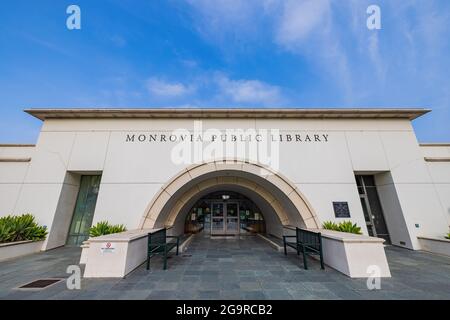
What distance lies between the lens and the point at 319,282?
15.0ft

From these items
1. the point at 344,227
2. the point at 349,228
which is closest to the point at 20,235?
the point at 344,227

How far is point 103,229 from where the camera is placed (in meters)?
7.64

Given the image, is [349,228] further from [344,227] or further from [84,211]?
[84,211]

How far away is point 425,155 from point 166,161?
14089 millimetres

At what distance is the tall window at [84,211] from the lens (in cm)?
975

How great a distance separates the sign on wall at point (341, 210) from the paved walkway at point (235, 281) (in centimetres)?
221

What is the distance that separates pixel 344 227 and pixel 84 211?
1351 cm

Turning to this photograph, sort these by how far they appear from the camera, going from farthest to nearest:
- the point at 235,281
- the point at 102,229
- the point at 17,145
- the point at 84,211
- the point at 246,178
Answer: the point at 246,178
the point at 84,211
the point at 17,145
the point at 102,229
the point at 235,281

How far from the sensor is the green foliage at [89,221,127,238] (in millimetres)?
7535

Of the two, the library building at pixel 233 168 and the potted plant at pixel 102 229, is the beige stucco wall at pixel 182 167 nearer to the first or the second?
the library building at pixel 233 168

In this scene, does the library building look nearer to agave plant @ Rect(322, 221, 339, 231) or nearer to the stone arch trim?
the stone arch trim
